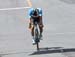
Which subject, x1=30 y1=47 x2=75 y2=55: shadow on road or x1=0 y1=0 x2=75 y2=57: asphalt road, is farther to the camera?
x1=0 y1=0 x2=75 y2=57: asphalt road

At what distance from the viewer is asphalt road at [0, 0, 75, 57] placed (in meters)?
15.4

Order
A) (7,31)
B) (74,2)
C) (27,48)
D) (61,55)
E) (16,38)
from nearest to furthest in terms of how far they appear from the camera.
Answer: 1. (61,55)
2. (27,48)
3. (16,38)
4. (7,31)
5. (74,2)

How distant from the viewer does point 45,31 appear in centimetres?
2014

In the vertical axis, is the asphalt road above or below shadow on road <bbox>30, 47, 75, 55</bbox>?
above

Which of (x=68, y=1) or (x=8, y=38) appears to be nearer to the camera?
(x=8, y=38)

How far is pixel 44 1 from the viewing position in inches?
1264

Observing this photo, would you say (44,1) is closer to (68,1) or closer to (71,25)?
(68,1)

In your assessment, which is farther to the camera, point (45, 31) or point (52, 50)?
point (45, 31)

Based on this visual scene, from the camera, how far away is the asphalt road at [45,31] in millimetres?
15359

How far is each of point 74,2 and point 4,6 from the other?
5075 mm

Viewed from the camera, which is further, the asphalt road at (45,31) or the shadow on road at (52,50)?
the asphalt road at (45,31)

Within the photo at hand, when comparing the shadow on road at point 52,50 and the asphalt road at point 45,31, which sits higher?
the asphalt road at point 45,31

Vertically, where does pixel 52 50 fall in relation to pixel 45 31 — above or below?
below

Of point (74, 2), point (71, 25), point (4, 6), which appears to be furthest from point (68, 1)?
point (71, 25)
